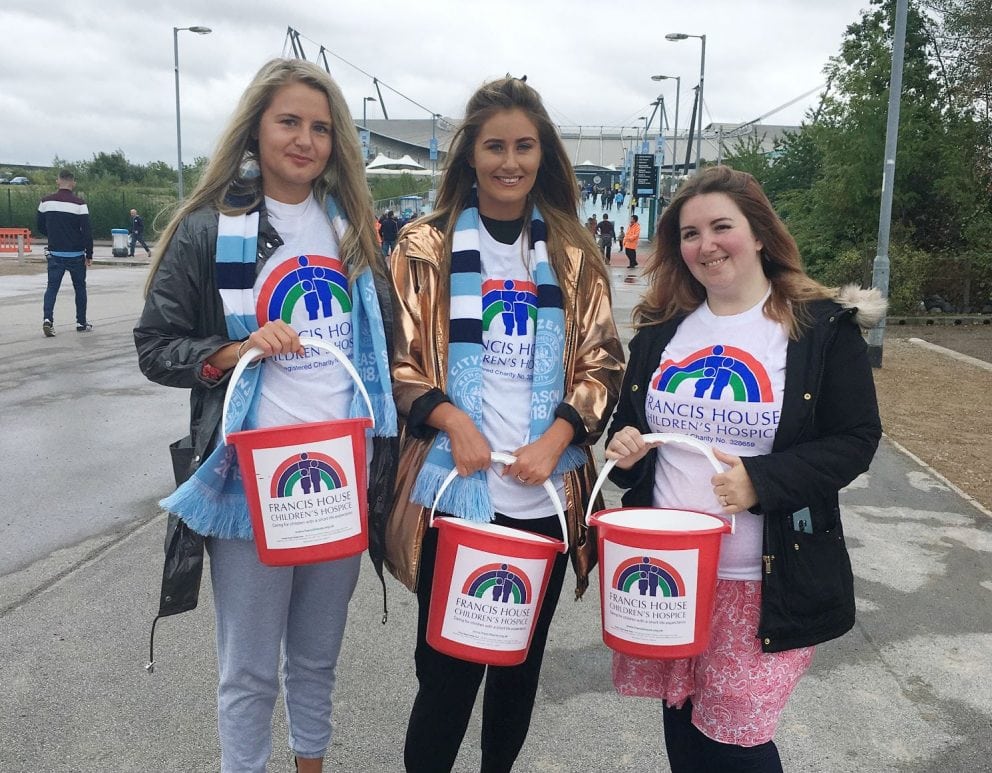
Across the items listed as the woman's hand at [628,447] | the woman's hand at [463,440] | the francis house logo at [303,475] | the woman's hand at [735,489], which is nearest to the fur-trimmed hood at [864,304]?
the woman's hand at [735,489]

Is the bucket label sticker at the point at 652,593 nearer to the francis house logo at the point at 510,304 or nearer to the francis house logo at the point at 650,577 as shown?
the francis house logo at the point at 650,577

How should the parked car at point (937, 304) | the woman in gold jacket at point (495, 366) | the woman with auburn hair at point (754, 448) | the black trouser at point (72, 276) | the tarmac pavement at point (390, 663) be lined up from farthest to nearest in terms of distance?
the parked car at point (937, 304)
the black trouser at point (72, 276)
the tarmac pavement at point (390, 663)
the woman in gold jacket at point (495, 366)
the woman with auburn hair at point (754, 448)

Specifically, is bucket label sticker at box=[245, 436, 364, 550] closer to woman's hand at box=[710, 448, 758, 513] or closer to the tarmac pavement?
woman's hand at box=[710, 448, 758, 513]

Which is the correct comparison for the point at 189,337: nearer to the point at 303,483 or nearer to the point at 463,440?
the point at 303,483

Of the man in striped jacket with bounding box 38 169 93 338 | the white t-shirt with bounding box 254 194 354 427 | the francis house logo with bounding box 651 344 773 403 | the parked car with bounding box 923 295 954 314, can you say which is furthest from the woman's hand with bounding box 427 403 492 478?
the parked car with bounding box 923 295 954 314

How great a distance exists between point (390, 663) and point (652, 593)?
173cm

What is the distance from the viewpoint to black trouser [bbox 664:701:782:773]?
6.77ft

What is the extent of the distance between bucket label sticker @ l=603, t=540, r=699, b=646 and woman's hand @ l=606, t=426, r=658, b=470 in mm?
245

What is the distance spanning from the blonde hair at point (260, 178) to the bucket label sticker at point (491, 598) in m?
0.82

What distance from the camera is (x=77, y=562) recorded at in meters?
4.23

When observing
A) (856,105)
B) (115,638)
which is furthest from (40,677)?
(856,105)

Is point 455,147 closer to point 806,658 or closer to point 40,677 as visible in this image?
point 806,658

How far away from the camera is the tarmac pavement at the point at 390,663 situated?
2.79 m

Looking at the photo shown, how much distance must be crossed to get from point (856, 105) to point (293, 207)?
1566 cm
